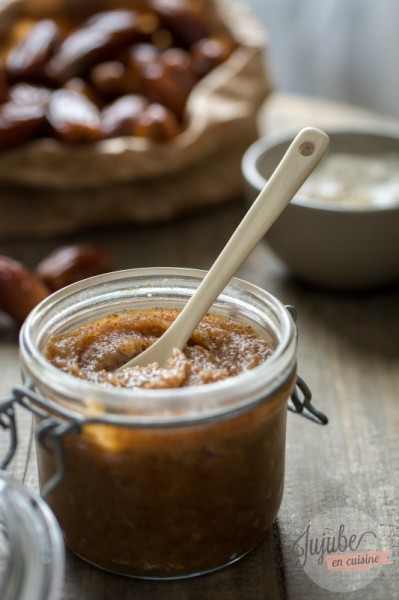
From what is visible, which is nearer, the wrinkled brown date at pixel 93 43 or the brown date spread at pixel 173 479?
the brown date spread at pixel 173 479

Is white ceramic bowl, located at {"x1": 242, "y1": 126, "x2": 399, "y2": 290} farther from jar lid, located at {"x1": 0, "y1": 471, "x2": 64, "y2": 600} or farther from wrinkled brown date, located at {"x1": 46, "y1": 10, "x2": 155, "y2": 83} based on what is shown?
jar lid, located at {"x1": 0, "y1": 471, "x2": 64, "y2": 600}

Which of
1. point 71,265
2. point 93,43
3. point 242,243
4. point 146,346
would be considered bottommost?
point 71,265

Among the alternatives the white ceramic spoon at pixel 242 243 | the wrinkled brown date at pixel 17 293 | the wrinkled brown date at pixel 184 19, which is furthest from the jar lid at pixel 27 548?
the wrinkled brown date at pixel 184 19

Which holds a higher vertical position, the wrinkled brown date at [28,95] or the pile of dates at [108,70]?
the pile of dates at [108,70]

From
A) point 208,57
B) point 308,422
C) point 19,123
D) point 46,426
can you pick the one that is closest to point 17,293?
point 19,123

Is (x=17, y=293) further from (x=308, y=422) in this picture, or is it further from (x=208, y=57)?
(x=208, y=57)

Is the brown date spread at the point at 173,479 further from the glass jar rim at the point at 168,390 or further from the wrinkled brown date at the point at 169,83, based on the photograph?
the wrinkled brown date at the point at 169,83

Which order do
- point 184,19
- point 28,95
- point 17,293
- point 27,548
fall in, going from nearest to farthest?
point 27,548 → point 17,293 → point 28,95 → point 184,19
